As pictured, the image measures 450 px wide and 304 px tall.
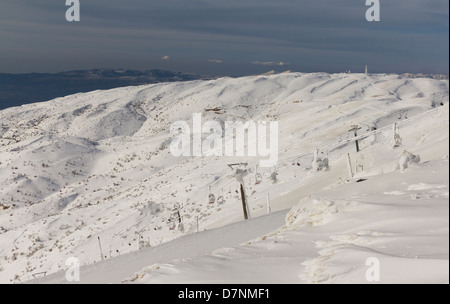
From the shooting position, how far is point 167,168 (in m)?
44.0

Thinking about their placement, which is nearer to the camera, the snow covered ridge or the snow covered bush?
the snow covered bush

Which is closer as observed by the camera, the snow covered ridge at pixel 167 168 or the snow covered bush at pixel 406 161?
the snow covered bush at pixel 406 161

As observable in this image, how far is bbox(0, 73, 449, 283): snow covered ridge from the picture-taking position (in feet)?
70.3

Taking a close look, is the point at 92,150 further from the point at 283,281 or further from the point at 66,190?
the point at 283,281

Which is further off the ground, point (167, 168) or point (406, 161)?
point (406, 161)

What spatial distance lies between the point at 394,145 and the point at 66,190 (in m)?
31.4

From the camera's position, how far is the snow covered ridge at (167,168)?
21422mm

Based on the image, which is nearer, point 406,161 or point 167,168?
point 406,161

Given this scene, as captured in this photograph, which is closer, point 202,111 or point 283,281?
point 283,281

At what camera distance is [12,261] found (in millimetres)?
24969

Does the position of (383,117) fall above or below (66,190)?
above

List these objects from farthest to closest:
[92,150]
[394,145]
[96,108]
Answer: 1. [96,108]
2. [92,150]
3. [394,145]
